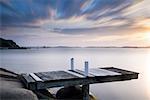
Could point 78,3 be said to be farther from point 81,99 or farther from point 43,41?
point 43,41

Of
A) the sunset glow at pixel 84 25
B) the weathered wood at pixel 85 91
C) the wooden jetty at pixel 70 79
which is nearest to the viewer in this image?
the wooden jetty at pixel 70 79

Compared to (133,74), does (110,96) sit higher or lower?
lower

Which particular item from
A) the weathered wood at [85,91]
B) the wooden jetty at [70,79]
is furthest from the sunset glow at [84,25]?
the weathered wood at [85,91]

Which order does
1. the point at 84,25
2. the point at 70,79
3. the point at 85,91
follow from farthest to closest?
the point at 84,25 < the point at 85,91 < the point at 70,79

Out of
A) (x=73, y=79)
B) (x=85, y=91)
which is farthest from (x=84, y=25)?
(x=73, y=79)

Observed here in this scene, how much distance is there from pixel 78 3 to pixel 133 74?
16.9 feet

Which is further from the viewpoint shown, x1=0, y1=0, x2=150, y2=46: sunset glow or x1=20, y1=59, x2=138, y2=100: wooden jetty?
x1=0, y1=0, x2=150, y2=46: sunset glow

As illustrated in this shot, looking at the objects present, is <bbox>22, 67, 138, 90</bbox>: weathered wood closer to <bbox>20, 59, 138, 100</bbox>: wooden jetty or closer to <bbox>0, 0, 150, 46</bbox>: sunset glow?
<bbox>20, 59, 138, 100</bbox>: wooden jetty

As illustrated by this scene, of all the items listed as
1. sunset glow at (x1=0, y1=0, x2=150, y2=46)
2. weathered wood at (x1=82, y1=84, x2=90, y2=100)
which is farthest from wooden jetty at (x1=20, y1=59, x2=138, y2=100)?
sunset glow at (x1=0, y1=0, x2=150, y2=46)

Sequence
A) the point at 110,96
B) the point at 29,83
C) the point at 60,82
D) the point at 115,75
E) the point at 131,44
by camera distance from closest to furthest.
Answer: the point at 29,83
the point at 60,82
the point at 115,75
the point at 110,96
the point at 131,44

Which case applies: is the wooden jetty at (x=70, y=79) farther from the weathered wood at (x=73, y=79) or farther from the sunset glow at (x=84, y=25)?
the sunset glow at (x=84, y=25)

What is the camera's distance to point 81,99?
22.6 ft

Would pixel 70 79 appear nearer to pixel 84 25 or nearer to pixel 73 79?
pixel 73 79

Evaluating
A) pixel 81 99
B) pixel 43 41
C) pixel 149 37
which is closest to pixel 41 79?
pixel 81 99
